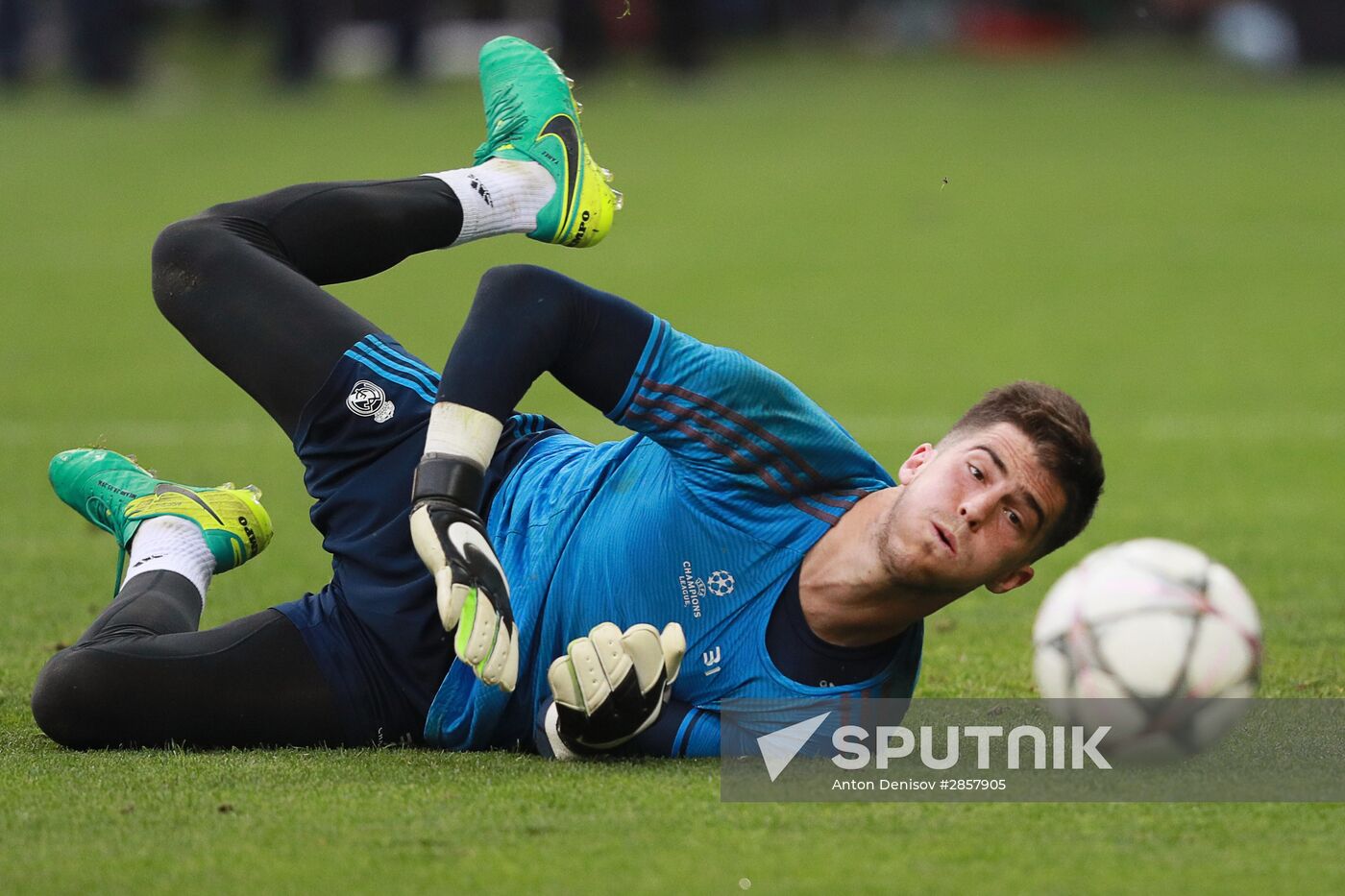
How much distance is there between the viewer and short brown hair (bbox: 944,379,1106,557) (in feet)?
13.1

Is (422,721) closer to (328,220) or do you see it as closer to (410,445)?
(410,445)

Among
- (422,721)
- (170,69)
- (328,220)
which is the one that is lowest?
(170,69)

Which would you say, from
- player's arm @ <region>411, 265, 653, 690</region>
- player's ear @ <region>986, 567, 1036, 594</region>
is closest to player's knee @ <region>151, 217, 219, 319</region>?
player's arm @ <region>411, 265, 653, 690</region>

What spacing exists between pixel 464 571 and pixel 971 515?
1.09m

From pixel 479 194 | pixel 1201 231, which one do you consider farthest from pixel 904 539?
pixel 1201 231

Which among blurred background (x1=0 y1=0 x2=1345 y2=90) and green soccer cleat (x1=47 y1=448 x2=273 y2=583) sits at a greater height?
green soccer cleat (x1=47 y1=448 x2=273 y2=583)

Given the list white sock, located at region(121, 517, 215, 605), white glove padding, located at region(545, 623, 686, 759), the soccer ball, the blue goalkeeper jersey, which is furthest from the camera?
white sock, located at region(121, 517, 215, 605)

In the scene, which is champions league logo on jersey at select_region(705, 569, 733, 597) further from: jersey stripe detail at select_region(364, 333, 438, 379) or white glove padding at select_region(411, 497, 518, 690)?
jersey stripe detail at select_region(364, 333, 438, 379)

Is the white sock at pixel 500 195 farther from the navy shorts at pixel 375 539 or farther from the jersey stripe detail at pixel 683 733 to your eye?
the jersey stripe detail at pixel 683 733

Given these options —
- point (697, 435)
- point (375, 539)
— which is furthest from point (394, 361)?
point (697, 435)

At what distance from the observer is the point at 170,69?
28.5 m

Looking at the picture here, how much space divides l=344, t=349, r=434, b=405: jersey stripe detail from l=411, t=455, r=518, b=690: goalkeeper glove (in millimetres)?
710

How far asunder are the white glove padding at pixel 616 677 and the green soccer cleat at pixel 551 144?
1328 mm

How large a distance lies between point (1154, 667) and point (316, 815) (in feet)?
5.94
